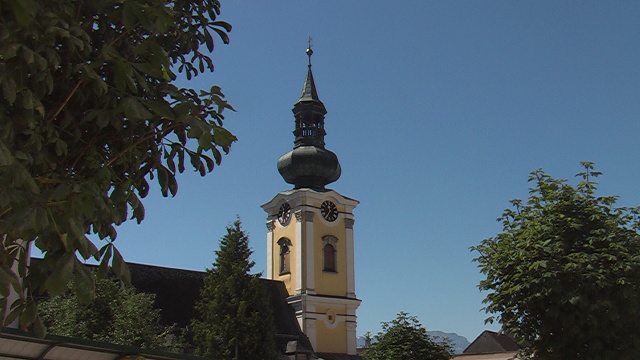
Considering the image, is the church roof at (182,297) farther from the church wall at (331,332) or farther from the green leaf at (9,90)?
the green leaf at (9,90)

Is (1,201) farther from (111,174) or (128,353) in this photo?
(128,353)

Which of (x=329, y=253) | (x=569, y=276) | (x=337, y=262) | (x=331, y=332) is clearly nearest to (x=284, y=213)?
(x=329, y=253)

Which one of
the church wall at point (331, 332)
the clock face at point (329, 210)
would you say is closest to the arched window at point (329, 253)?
the clock face at point (329, 210)

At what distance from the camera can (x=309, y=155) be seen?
180 feet

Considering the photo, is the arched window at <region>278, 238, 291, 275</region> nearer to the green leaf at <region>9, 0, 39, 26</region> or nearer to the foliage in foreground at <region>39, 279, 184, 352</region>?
the foliage in foreground at <region>39, 279, 184, 352</region>

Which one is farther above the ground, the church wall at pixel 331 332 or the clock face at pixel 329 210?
the clock face at pixel 329 210

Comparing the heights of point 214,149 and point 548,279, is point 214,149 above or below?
below

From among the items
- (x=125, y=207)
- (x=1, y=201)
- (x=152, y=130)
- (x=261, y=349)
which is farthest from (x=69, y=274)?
(x=261, y=349)

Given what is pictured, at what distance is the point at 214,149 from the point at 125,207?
73 centimetres

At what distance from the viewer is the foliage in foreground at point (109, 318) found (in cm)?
2888

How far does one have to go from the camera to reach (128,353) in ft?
38.7

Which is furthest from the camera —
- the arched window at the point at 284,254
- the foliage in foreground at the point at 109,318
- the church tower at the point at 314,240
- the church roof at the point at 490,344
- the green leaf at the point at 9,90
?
the church roof at the point at 490,344

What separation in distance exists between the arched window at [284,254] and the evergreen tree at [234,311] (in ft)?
48.9

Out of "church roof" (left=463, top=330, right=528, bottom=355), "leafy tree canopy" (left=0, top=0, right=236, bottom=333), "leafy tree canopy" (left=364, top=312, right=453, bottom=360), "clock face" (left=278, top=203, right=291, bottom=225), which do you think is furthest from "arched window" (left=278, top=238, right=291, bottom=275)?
"leafy tree canopy" (left=0, top=0, right=236, bottom=333)
